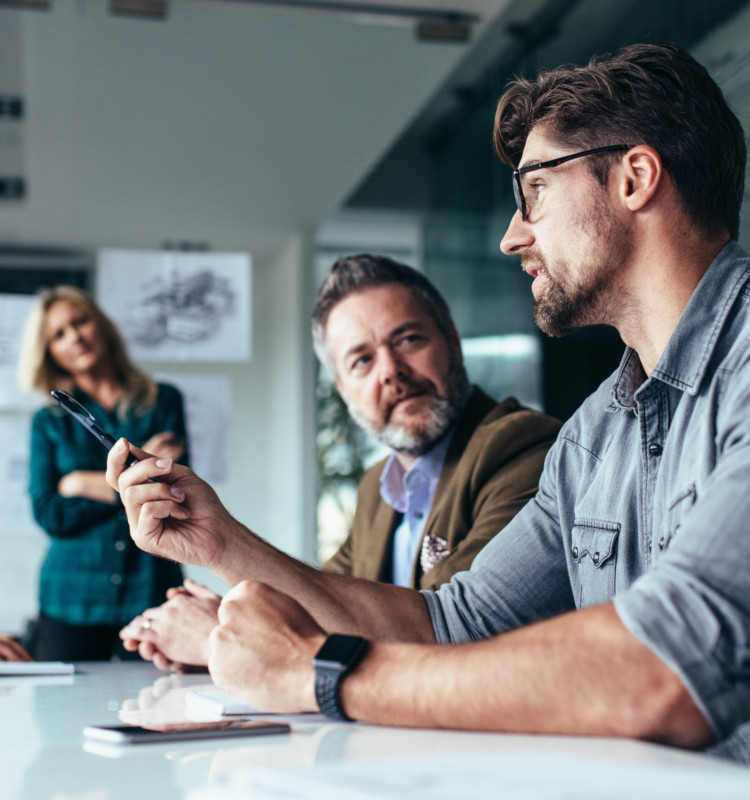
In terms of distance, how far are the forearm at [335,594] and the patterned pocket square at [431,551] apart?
32 cm

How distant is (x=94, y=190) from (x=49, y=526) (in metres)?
1.25

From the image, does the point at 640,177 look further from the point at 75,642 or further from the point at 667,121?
the point at 75,642

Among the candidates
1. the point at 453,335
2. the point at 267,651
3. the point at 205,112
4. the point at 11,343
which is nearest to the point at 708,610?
the point at 267,651

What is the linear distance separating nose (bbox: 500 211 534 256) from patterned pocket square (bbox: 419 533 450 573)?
0.59 meters

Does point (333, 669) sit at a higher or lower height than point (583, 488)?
lower

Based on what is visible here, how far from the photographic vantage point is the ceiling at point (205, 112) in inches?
129

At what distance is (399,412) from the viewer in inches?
76.9

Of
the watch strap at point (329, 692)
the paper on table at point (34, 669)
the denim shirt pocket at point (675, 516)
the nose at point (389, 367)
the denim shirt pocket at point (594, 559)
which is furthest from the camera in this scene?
the nose at point (389, 367)

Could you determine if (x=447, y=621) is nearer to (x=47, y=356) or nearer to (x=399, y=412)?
(x=399, y=412)

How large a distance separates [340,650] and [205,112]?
2935 mm

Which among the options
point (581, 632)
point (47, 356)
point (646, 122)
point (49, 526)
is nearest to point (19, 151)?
point (47, 356)

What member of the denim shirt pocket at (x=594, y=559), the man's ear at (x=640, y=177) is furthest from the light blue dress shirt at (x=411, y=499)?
the man's ear at (x=640, y=177)

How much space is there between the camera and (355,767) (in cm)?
62

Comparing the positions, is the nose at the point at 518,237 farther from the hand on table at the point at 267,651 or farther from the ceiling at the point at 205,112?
the ceiling at the point at 205,112
